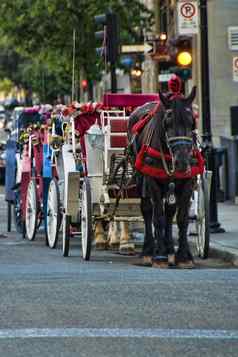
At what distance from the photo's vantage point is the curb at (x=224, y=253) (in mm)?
14914

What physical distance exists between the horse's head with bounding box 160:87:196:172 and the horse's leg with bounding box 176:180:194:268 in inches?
21.8

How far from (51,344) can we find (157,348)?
74cm

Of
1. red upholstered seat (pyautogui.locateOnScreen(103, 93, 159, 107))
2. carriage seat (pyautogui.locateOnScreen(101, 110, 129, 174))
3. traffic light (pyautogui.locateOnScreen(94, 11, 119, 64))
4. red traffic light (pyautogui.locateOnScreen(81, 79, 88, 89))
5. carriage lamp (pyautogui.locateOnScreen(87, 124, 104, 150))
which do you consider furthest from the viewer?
red traffic light (pyautogui.locateOnScreen(81, 79, 88, 89))

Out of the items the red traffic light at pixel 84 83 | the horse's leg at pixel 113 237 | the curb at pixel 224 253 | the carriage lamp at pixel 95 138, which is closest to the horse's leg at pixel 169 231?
the curb at pixel 224 253

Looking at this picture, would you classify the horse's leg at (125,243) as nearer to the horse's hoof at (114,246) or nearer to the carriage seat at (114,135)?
the horse's hoof at (114,246)

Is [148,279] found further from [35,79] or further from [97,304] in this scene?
[35,79]

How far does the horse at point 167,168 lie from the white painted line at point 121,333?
168 inches

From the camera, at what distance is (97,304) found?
10617 mm

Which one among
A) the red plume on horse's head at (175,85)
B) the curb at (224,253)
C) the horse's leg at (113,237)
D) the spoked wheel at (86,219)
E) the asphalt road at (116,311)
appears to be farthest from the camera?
the horse's leg at (113,237)

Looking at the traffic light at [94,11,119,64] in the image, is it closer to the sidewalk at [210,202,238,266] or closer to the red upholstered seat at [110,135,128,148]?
the sidewalk at [210,202,238,266]

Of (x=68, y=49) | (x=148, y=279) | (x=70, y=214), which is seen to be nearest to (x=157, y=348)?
(x=148, y=279)

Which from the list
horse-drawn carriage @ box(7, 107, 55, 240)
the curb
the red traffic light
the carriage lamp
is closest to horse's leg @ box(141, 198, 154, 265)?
the curb

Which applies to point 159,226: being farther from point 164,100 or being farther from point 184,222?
point 164,100

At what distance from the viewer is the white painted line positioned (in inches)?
358
